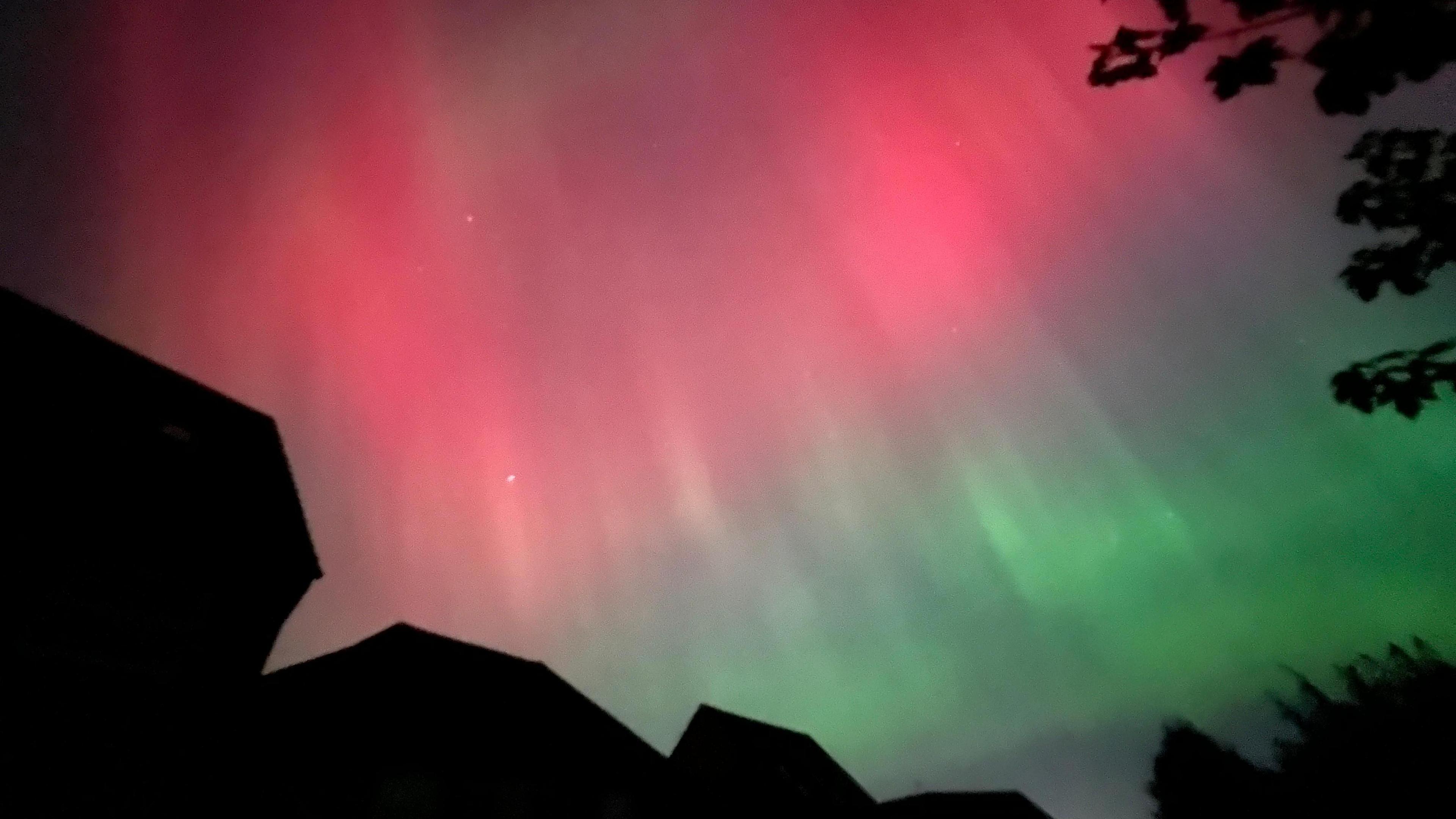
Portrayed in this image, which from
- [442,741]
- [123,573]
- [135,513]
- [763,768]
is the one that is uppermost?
[763,768]

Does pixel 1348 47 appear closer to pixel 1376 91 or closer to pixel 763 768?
pixel 1376 91

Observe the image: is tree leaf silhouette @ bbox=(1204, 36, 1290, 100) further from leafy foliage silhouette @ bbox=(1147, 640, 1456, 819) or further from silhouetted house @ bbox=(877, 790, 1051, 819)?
leafy foliage silhouette @ bbox=(1147, 640, 1456, 819)

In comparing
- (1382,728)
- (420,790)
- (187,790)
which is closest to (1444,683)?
(1382,728)

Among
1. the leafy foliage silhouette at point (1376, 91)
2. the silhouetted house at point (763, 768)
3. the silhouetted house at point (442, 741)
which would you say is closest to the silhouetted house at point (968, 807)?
the silhouetted house at point (763, 768)

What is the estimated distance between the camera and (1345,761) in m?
43.2

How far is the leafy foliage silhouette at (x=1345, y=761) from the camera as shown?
37.2 metres

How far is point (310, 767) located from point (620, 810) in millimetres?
5247

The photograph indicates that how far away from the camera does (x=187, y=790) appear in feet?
36.5

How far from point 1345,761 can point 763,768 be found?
41.9m

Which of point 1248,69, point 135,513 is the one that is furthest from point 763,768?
point 1248,69

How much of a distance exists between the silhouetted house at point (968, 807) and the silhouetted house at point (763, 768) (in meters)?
2.07

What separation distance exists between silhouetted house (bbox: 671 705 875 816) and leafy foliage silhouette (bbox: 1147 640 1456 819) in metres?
30.2

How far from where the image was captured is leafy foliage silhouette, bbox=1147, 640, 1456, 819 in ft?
122

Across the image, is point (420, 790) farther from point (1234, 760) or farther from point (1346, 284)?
point (1234, 760)
